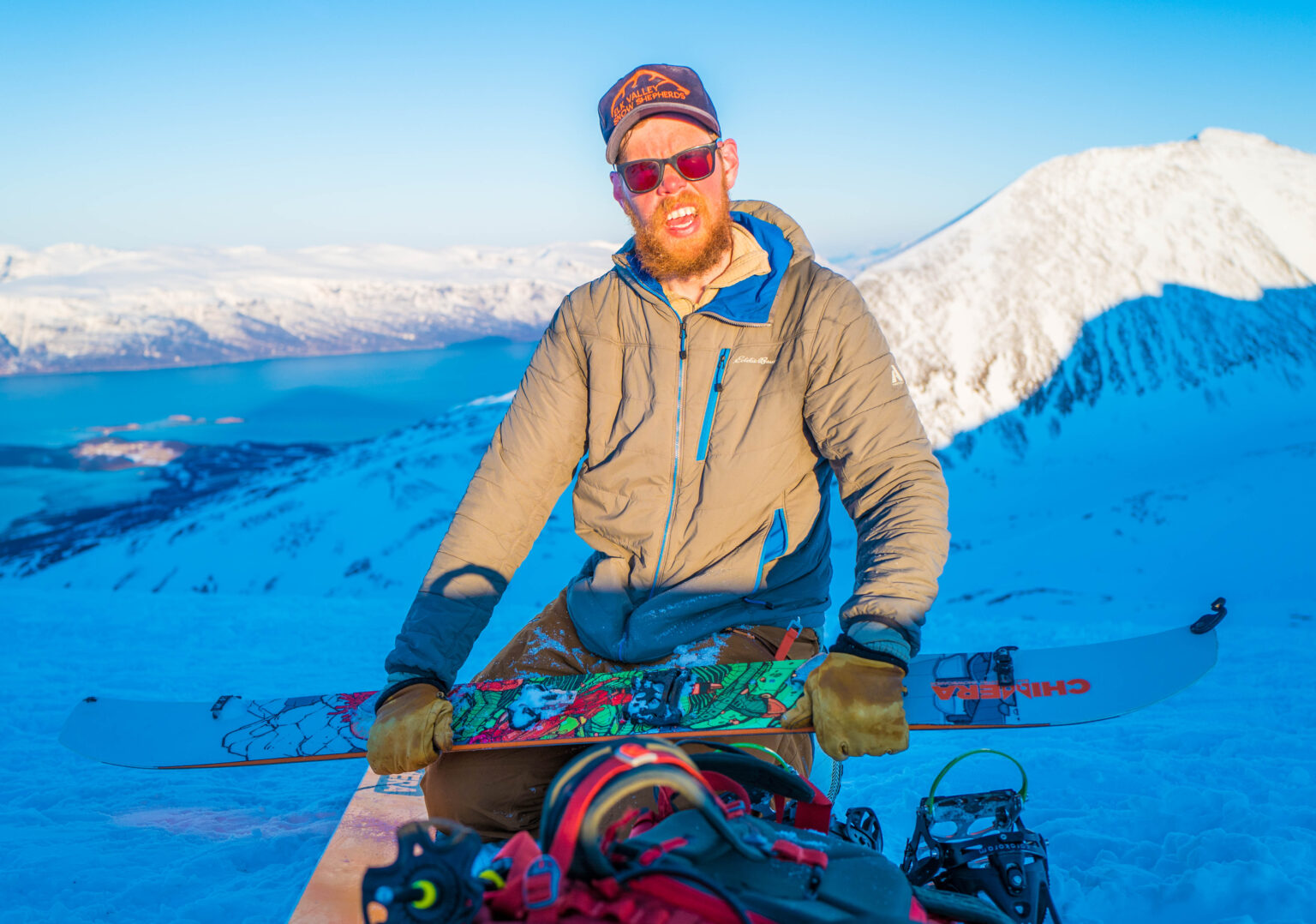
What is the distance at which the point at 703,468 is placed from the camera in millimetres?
2264

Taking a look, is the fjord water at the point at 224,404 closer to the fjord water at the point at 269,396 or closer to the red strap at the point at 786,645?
the fjord water at the point at 269,396

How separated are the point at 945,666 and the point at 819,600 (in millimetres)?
401

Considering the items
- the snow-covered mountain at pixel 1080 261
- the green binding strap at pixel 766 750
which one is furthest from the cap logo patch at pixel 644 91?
the snow-covered mountain at pixel 1080 261

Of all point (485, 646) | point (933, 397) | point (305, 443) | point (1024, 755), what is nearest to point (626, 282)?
point (1024, 755)

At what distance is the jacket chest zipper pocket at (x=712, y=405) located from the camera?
7.41 feet

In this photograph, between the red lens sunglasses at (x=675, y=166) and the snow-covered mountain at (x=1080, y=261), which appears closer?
the red lens sunglasses at (x=675, y=166)

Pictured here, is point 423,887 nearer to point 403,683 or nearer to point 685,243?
point 403,683

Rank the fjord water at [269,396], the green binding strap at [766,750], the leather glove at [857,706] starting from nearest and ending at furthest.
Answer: the leather glove at [857,706] < the green binding strap at [766,750] < the fjord water at [269,396]

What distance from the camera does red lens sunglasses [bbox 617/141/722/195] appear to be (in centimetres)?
237

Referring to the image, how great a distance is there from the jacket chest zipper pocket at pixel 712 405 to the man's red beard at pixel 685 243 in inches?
12.5

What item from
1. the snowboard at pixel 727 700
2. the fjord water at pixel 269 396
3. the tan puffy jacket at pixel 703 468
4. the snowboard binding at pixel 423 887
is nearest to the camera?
the snowboard binding at pixel 423 887

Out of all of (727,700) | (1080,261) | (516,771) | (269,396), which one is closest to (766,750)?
(727,700)

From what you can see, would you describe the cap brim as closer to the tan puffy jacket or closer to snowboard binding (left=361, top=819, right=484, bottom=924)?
the tan puffy jacket

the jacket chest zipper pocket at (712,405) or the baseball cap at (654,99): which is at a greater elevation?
the baseball cap at (654,99)
